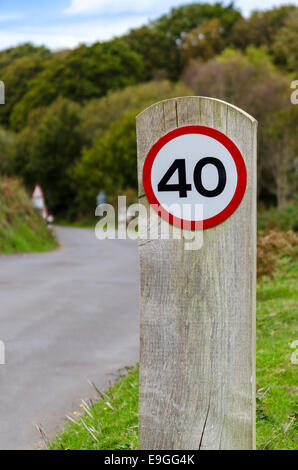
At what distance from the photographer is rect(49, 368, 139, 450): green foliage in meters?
4.36

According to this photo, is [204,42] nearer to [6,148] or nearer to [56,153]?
[56,153]

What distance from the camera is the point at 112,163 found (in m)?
47.2

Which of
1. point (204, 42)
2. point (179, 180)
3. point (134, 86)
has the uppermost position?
point (204, 42)

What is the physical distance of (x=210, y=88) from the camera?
4825cm

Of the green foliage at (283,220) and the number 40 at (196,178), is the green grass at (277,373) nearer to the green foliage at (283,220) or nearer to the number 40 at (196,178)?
the number 40 at (196,178)

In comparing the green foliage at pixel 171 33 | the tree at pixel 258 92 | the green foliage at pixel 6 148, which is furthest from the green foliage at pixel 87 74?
the tree at pixel 258 92

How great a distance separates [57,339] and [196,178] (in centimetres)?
575

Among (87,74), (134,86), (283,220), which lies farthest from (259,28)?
(283,220)

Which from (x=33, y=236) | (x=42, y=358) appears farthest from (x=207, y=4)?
Answer: (x=42, y=358)

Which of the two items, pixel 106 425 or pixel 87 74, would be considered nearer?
pixel 106 425

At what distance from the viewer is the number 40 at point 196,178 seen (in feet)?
8.83

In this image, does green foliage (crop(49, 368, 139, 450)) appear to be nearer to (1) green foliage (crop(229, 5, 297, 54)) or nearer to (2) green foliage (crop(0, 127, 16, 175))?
(2) green foliage (crop(0, 127, 16, 175))
